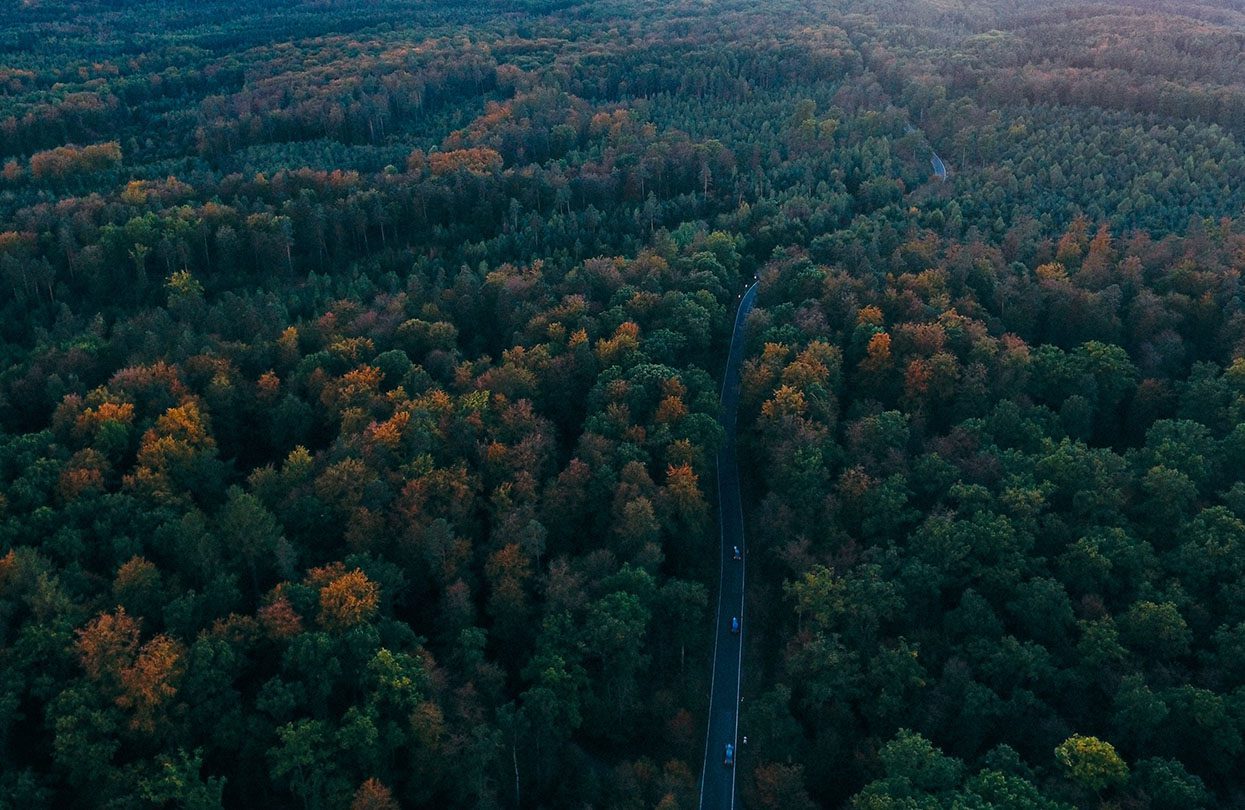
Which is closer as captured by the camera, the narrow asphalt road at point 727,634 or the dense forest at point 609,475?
the dense forest at point 609,475

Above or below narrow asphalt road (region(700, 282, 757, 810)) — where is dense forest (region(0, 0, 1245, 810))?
above

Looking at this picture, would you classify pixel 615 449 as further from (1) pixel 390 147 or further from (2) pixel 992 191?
(1) pixel 390 147

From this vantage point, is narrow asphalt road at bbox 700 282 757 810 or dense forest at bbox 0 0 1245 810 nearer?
dense forest at bbox 0 0 1245 810

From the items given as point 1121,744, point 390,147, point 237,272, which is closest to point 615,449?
point 1121,744

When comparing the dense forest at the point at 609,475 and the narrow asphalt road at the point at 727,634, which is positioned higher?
the dense forest at the point at 609,475
